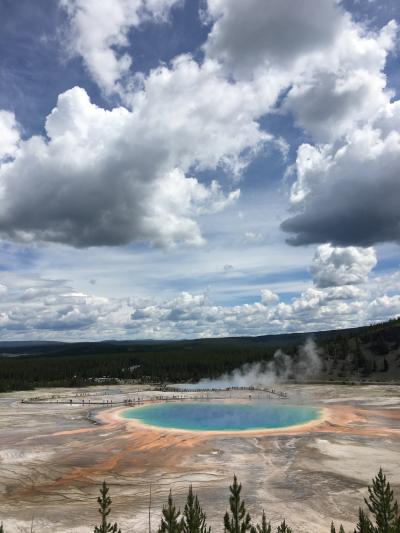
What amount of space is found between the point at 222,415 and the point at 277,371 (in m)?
61.0

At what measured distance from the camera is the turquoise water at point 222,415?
55.0m

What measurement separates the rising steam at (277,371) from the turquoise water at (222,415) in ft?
120

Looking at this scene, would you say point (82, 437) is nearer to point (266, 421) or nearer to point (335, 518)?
point (266, 421)

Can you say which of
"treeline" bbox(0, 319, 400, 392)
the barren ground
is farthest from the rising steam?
the barren ground

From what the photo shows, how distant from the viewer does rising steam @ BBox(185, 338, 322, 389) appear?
11281 cm

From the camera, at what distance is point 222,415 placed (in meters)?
63.7

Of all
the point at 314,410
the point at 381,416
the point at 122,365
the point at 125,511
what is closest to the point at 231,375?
the point at 122,365

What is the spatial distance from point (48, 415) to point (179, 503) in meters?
43.7

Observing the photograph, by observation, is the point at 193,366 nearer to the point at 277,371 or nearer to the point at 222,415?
the point at 277,371

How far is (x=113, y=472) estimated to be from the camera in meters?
33.6

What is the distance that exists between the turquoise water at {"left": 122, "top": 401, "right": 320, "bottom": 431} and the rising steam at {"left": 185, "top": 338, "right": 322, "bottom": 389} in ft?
120

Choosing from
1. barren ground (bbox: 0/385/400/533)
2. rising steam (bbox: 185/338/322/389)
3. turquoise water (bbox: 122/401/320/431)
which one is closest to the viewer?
barren ground (bbox: 0/385/400/533)

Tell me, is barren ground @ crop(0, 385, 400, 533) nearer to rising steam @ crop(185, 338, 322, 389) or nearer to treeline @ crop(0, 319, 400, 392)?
treeline @ crop(0, 319, 400, 392)

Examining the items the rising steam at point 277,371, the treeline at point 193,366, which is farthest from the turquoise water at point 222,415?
the treeline at point 193,366
